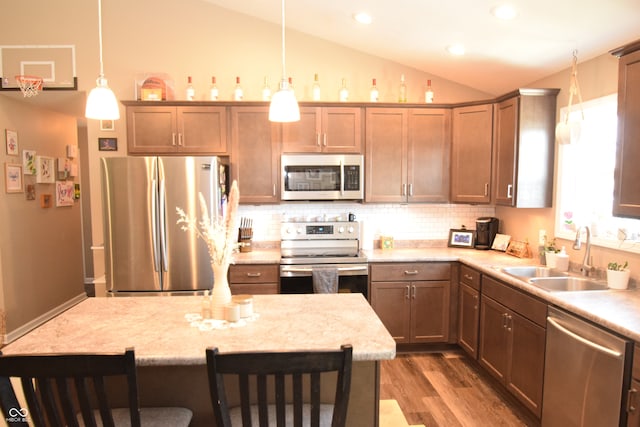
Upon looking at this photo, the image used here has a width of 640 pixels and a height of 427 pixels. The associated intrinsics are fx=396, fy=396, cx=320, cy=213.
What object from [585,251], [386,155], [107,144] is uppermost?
[107,144]

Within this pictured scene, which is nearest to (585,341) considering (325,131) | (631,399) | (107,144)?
(631,399)

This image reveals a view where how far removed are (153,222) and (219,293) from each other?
1.74m

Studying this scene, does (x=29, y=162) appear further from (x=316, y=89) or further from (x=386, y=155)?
(x=386, y=155)

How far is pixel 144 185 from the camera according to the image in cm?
328

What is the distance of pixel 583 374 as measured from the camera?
81.0 inches

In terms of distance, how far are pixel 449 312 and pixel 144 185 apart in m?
2.89

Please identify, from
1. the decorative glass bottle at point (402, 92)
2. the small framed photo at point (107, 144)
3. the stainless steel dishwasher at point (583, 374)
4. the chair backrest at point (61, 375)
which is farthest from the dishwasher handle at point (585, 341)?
the small framed photo at point (107, 144)

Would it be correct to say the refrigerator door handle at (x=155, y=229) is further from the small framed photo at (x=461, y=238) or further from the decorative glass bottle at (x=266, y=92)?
the small framed photo at (x=461, y=238)

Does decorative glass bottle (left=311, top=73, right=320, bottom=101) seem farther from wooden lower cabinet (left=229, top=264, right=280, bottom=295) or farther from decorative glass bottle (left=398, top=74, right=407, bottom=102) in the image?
wooden lower cabinet (left=229, top=264, right=280, bottom=295)

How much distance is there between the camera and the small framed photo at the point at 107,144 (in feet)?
12.9

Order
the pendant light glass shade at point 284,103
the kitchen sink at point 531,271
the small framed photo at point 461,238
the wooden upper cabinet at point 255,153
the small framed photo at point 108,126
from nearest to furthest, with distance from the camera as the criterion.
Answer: the pendant light glass shade at point 284,103 → the kitchen sink at point 531,271 → the wooden upper cabinet at point 255,153 → the small framed photo at point 108,126 → the small framed photo at point 461,238

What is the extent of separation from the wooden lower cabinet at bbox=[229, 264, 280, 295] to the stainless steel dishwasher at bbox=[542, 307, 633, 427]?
210 cm

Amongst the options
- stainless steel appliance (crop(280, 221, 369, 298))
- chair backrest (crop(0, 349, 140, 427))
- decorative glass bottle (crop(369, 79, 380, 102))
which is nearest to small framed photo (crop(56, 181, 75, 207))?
stainless steel appliance (crop(280, 221, 369, 298))

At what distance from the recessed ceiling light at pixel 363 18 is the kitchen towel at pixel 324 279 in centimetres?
212
